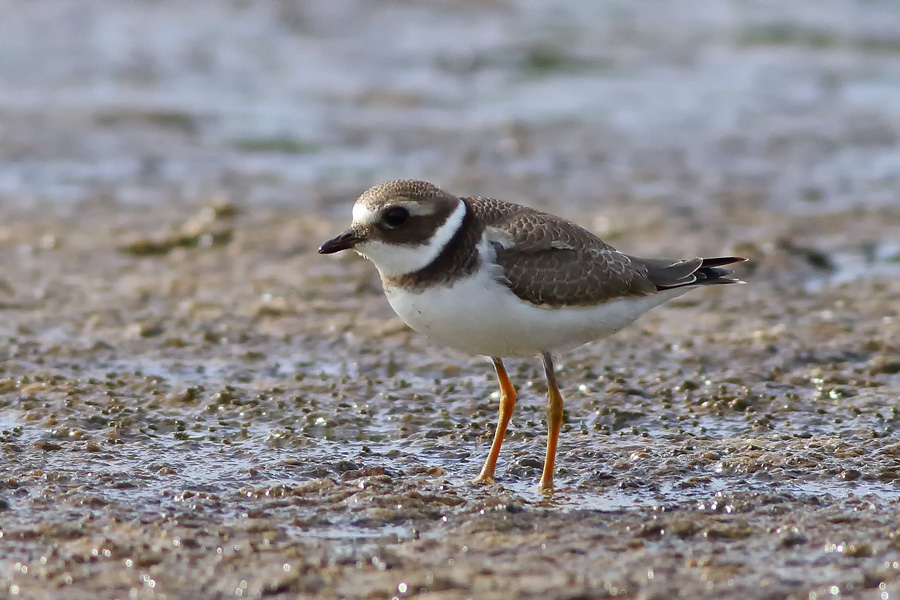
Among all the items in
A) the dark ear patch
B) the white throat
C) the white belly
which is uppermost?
the dark ear patch

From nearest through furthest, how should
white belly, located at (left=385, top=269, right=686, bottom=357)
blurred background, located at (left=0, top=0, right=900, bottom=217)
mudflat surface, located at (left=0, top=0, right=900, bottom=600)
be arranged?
mudflat surface, located at (left=0, top=0, right=900, bottom=600) < white belly, located at (left=385, top=269, right=686, bottom=357) < blurred background, located at (left=0, top=0, right=900, bottom=217)

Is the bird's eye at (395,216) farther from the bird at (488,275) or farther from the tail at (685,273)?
the tail at (685,273)

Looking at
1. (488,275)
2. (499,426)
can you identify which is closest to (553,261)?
(488,275)

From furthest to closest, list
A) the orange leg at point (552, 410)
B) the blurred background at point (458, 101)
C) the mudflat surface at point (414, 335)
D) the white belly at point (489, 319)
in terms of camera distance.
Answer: the blurred background at point (458, 101)
the orange leg at point (552, 410)
the white belly at point (489, 319)
the mudflat surface at point (414, 335)

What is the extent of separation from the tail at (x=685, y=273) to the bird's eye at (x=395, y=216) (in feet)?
4.13

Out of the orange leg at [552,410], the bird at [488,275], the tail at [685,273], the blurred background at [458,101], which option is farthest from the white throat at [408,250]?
the blurred background at [458,101]

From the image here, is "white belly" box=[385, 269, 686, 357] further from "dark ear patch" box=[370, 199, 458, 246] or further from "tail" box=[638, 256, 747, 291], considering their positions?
"tail" box=[638, 256, 747, 291]

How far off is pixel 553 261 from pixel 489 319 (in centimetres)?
47

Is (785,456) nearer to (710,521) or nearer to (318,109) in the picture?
(710,521)

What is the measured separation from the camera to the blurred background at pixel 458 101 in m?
11.0

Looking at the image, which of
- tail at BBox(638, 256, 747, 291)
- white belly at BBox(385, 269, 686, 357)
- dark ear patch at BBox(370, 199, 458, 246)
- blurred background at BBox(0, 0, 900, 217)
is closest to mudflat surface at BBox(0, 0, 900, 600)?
blurred background at BBox(0, 0, 900, 217)

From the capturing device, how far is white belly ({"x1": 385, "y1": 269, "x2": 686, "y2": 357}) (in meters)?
4.67

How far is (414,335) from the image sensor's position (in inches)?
279

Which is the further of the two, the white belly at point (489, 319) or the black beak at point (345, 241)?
the black beak at point (345, 241)
